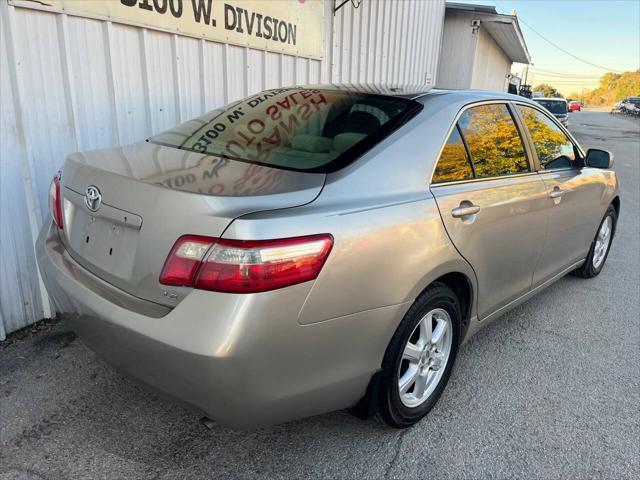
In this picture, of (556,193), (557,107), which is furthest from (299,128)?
(557,107)

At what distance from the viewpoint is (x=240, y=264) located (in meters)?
1.64

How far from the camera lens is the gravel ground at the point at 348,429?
2.20 meters

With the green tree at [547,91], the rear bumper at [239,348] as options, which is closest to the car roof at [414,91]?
the rear bumper at [239,348]

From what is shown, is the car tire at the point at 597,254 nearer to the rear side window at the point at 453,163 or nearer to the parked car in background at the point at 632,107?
the rear side window at the point at 453,163

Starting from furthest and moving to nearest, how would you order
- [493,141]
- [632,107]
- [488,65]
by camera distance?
[632,107]
[488,65]
[493,141]

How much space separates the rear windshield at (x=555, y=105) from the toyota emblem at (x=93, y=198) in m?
20.3

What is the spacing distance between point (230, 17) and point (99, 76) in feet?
4.79

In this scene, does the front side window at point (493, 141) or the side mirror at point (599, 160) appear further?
the side mirror at point (599, 160)

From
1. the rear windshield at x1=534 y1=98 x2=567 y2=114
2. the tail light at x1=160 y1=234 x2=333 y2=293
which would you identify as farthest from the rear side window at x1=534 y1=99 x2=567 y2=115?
the tail light at x1=160 y1=234 x2=333 y2=293

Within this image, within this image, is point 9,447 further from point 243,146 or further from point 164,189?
point 243,146

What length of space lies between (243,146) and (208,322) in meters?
1.10

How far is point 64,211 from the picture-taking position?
7.52ft

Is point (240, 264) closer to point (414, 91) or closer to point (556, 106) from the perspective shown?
point (414, 91)

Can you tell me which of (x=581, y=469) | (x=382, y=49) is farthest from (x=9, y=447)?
(x=382, y=49)
